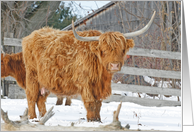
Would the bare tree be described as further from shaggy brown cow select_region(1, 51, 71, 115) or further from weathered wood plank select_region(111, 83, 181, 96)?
weathered wood plank select_region(111, 83, 181, 96)

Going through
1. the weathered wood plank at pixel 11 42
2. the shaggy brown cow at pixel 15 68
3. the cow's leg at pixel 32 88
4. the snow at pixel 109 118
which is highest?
the weathered wood plank at pixel 11 42

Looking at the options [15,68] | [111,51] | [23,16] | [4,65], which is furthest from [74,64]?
[23,16]

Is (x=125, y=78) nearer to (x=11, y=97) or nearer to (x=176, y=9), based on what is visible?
(x=176, y=9)

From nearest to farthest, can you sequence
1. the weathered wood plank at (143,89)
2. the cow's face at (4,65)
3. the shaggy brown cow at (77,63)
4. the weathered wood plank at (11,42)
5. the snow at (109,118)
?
1. the snow at (109,118)
2. the shaggy brown cow at (77,63)
3. the cow's face at (4,65)
4. the weathered wood plank at (11,42)
5. the weathered wood plank at (143,89)

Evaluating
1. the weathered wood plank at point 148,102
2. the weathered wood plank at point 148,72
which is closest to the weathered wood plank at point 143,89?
the weathered wood plank at point 148,102

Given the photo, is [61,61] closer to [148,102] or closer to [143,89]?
[143,89]

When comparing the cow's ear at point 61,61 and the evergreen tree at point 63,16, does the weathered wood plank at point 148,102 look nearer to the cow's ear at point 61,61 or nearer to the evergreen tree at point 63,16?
the evergreen tree at point 63,16

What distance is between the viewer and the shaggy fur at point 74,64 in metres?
3.47

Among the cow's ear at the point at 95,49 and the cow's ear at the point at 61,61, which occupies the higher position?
the cow's ear at the point at 95,49

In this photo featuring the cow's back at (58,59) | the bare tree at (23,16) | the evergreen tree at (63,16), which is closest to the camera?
the cow's back at (58,59)

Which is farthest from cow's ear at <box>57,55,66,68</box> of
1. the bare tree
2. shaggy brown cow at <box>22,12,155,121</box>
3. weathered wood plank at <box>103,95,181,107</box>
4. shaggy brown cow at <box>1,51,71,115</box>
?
the bare tree

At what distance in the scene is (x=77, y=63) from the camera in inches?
143

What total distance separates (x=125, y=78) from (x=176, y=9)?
2289mm

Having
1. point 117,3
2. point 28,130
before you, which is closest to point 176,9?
point 117,3
